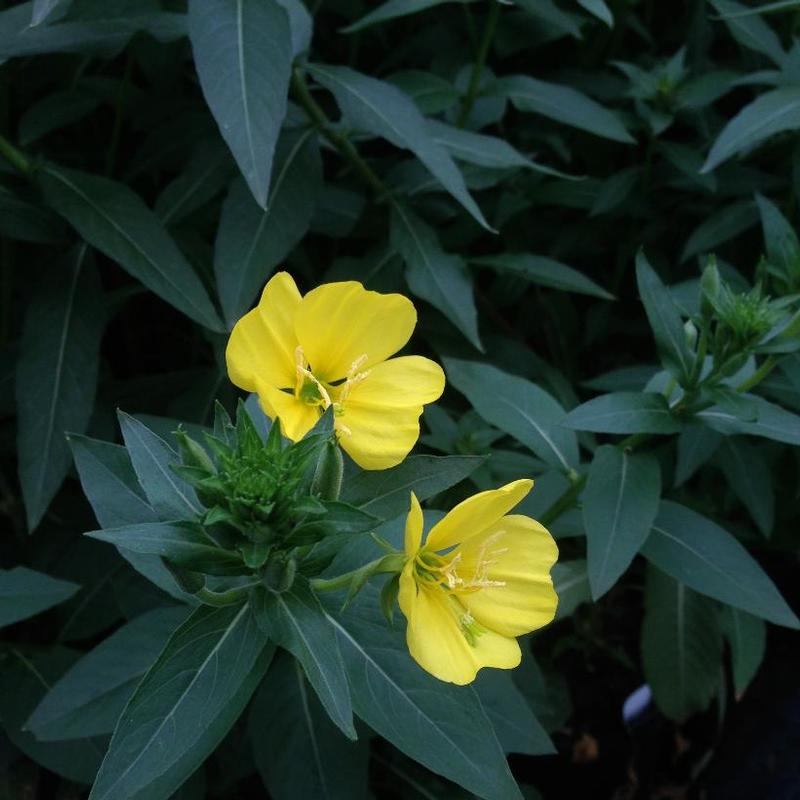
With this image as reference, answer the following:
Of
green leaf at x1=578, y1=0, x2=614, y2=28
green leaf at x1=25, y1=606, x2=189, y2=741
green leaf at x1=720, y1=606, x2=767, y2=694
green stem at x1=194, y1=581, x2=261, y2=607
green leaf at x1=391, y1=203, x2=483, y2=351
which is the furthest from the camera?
green leaf at x1=720, y1=606, x2=767, y2=694

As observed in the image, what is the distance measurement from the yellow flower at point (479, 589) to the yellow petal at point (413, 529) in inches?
0.6

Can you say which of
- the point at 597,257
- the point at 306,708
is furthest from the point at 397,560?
the point at 597,257

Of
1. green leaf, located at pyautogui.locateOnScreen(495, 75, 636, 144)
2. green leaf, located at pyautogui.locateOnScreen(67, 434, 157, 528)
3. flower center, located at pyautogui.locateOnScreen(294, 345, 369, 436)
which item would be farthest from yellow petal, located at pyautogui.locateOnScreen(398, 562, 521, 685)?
green leaf, located at pyautogui.locateOnScreen(495, 75, 636, 144)

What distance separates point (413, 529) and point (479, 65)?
1.29m

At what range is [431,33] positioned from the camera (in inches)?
90.4

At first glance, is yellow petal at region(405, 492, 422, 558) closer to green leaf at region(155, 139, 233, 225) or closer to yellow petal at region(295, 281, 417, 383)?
yellow petal at region(295, 281, 417, 383)

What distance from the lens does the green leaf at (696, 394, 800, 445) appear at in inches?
59.9

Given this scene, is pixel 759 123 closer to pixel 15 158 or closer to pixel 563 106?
pixel 563 106

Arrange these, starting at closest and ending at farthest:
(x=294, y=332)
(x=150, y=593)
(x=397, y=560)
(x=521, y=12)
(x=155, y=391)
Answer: (x=397, y=560)
(x=294, y=332)
(x=150, y=593)
(x=155, y=391)
(x=521, y=12)

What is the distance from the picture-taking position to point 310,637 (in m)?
1.10

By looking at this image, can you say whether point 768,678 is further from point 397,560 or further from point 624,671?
point 397,560

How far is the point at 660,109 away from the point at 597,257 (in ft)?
1.53

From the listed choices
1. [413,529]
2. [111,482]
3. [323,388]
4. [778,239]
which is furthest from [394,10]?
[413,529]

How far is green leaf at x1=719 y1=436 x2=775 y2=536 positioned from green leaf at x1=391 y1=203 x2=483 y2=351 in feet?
1.87
